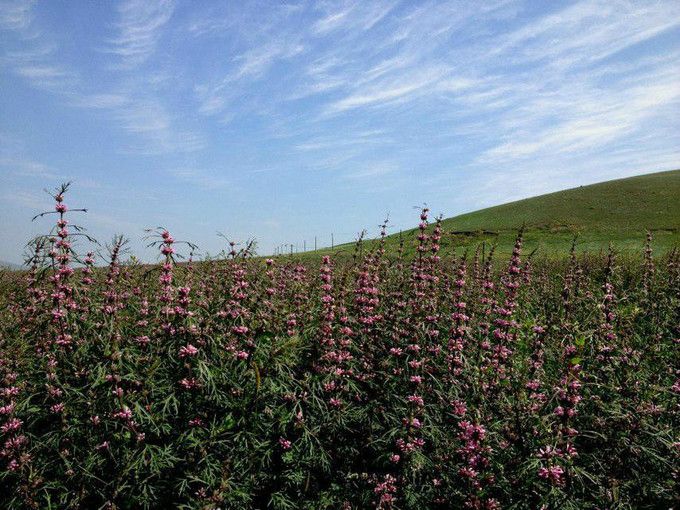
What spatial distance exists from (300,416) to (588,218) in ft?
226

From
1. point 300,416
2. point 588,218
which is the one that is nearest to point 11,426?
point 300,416

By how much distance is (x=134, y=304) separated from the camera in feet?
23.6

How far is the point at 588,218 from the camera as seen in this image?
61969mm

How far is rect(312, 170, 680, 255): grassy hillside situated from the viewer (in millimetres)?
49719

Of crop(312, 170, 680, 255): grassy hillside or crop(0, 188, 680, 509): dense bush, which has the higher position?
crop(312, 170, 680, 255): grassy hillside

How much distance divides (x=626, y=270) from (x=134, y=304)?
20779 mm

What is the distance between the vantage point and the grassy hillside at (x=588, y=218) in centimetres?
4972

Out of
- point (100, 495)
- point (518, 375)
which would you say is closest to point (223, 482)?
point (100, 495)

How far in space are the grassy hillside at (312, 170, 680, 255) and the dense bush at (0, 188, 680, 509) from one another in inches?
1527

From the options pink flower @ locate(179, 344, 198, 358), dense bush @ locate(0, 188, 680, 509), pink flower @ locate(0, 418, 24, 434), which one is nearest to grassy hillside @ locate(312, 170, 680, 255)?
dense bush @ locate(0, 188, 680, 509)

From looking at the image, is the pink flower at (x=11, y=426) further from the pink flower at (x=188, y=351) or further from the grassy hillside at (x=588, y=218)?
the grassy hillside at (x=588, y=218)

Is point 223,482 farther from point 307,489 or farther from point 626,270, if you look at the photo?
point 626,270

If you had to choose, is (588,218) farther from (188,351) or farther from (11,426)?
(11,426)

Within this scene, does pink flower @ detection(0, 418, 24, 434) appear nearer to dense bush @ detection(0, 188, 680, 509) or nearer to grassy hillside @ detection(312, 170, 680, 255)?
dense bush @ detection(0, 188, 680, 509)
